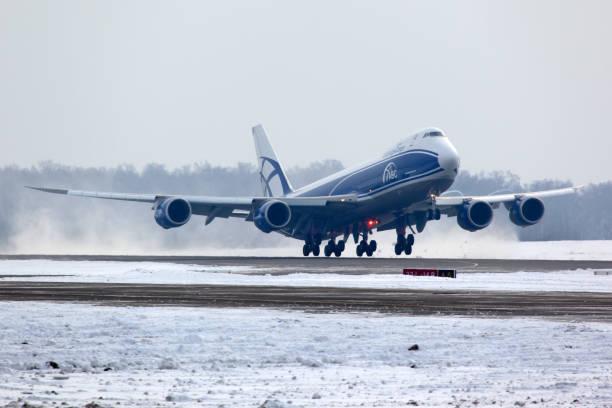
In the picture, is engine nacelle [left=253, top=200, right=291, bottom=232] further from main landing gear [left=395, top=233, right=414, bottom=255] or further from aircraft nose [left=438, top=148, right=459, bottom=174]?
aircraft nose [left=438, top=148, right=459, bottom=174]

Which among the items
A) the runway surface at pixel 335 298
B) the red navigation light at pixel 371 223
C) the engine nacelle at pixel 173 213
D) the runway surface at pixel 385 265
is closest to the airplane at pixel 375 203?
the engine nacelle at pixel 173 213

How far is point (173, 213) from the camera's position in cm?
5550

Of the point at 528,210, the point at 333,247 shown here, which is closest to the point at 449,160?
the point at 528,210

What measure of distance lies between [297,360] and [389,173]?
44462 mm

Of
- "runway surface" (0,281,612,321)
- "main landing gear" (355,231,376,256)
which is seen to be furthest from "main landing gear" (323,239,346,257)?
"runway surface" (0,281,612,321)

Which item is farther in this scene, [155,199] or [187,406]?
[155,199]

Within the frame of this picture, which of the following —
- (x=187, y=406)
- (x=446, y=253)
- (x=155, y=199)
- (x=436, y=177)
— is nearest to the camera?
(x=187, y=406)

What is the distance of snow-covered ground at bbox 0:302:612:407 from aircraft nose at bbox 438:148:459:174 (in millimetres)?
36912

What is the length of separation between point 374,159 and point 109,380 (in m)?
49.5

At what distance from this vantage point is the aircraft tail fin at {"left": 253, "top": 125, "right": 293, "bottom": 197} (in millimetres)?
73250

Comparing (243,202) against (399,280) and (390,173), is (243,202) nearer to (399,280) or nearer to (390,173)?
(390,173)

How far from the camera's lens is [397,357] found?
12062 millimetres

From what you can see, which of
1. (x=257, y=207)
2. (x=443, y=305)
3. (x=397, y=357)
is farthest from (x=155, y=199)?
(x=397, y=357)

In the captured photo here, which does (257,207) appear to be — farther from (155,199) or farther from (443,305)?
(443,305)
